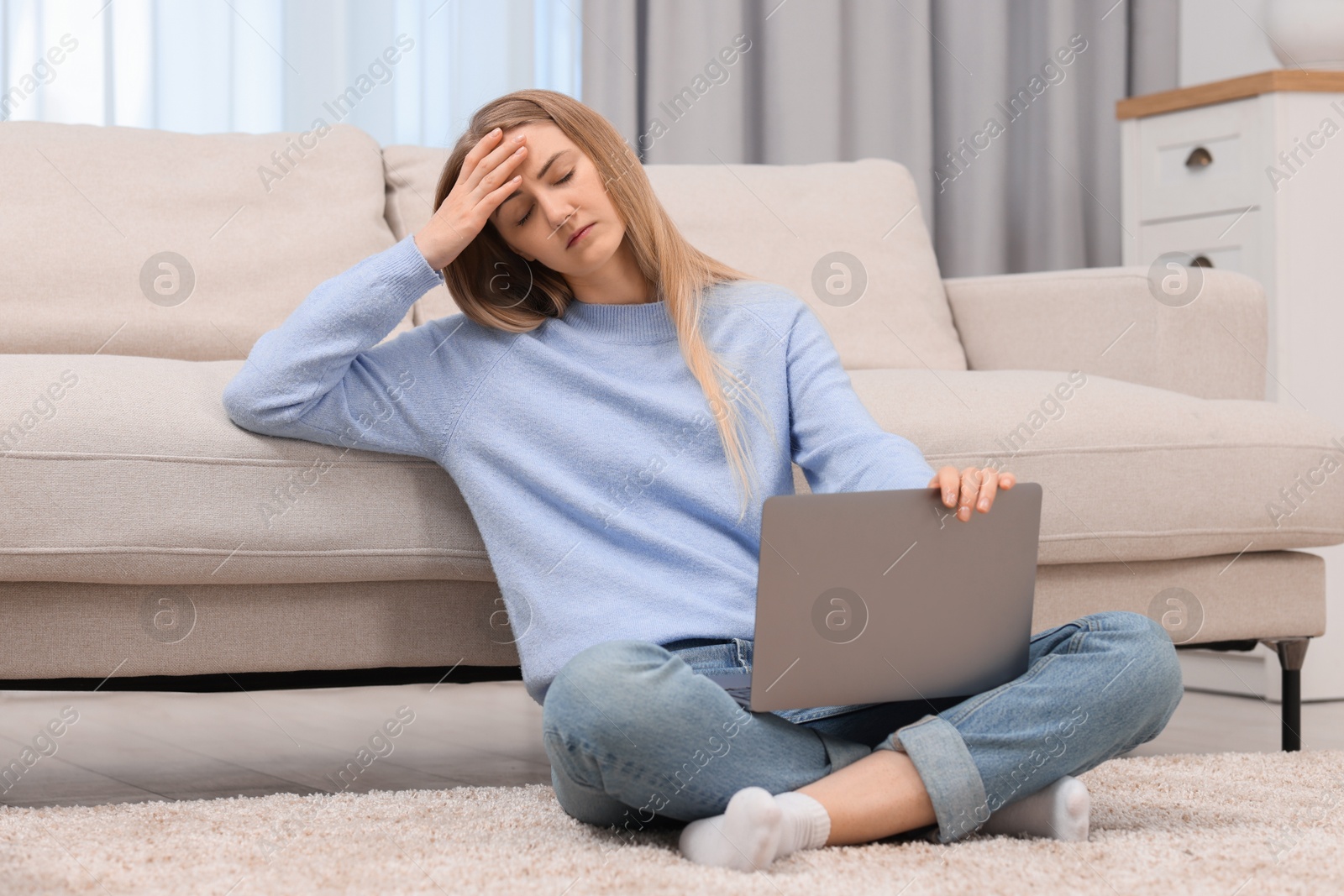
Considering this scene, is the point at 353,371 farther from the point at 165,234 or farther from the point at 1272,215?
the point at 1272,215

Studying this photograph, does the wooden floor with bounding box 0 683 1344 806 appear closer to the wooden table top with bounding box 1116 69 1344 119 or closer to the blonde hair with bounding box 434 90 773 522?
the blonde hair with bounding box 434 90 773 522

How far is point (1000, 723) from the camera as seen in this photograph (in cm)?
92

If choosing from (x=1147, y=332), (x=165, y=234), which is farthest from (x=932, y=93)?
(x=165, y=234)

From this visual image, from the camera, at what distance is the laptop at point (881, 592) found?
0.88m

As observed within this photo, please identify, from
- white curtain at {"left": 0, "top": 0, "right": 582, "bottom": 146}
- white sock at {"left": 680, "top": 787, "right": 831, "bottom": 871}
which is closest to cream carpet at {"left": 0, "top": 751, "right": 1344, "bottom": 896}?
white sock at {"left": 680, "top": 787, "right": 831, "bottom": 871}

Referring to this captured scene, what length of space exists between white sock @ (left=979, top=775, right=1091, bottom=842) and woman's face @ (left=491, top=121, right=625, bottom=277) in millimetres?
557

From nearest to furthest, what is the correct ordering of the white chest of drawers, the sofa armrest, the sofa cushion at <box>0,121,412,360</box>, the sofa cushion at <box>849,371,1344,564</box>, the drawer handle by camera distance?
the sofa cushion at <box>849,371,1344,564</box> → the sofa cushion at <box>0,121,412,360</box> → the sofa armrest → the white chest of drawers → the drawer handle

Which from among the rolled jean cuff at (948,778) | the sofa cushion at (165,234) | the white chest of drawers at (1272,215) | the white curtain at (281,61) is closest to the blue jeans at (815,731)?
the rolled jean cuff at (948,778)

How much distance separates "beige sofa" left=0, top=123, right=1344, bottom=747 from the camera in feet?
3.58

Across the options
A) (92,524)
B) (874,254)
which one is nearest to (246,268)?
(92,524)

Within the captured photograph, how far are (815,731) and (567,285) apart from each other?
47 centimetres

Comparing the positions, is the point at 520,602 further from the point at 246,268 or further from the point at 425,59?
the point at 425,59

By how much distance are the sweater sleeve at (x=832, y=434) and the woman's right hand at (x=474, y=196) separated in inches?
11.7

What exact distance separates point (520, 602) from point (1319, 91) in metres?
1.74
